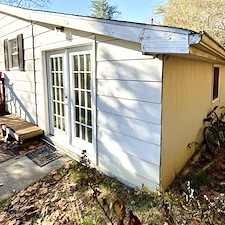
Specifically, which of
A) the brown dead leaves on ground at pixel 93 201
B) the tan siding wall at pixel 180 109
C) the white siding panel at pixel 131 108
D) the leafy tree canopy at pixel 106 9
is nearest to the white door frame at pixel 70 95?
the white siding panel at pixel 131 108

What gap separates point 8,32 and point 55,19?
329 cm

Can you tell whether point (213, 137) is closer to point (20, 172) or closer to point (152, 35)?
point (152, 35)

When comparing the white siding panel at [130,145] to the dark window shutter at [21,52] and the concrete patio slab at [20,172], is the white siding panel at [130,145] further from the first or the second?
the dark window shutter at [21,52]

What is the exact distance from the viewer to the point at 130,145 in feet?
10.7

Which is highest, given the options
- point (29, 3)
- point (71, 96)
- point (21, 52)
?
point (29, 3)

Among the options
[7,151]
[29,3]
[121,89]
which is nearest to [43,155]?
[7,151]

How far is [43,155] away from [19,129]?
1.11 metres

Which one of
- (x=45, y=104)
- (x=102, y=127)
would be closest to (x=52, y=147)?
(x=45, y=104)

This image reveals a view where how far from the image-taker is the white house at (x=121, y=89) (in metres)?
2.81

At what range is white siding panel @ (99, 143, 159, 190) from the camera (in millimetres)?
3094

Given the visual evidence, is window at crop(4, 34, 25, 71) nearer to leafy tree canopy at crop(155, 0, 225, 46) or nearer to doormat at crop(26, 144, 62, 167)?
doormat at crop(26, 144, 62, 167)

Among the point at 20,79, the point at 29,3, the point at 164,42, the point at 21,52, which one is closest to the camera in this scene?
the point at 164,42

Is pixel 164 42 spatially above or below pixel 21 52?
below

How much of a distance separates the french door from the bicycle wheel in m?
2.89
